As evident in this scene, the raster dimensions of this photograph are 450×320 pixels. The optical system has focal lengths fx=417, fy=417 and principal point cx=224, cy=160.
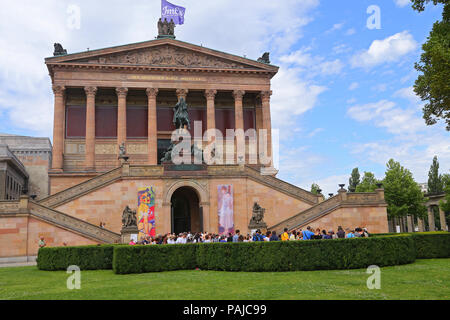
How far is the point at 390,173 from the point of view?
2404 inches

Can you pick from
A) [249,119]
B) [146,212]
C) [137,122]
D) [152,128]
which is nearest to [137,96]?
[137,122]

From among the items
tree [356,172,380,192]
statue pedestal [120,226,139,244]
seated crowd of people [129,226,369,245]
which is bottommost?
seated crowd of people [129,226,369,245]

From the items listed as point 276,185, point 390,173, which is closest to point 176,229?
point 276,185

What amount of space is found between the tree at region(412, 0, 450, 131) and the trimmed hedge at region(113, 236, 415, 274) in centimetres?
934

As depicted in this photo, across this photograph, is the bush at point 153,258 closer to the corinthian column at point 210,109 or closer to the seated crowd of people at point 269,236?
the seated crowd of people at point 269,236

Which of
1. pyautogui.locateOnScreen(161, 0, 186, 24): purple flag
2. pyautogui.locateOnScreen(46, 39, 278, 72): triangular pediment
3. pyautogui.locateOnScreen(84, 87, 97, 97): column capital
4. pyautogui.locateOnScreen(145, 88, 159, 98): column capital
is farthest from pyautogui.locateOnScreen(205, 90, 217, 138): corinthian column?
pyautogui.locateOnScreen(84, 87, 97, 97): column capital

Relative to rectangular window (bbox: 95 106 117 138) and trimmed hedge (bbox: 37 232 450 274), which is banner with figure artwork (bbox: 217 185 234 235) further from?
rectangular window (bbox: 95 106 117 138)

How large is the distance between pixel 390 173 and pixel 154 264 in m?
50.3

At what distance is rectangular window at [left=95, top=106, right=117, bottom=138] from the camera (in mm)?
51000

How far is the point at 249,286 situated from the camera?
525 inches

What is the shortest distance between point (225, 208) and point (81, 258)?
54.7 ft

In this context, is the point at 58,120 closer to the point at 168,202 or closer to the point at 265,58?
the point at 168,202

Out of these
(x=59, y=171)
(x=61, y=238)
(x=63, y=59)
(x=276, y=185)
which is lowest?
(x=61, y=238)
